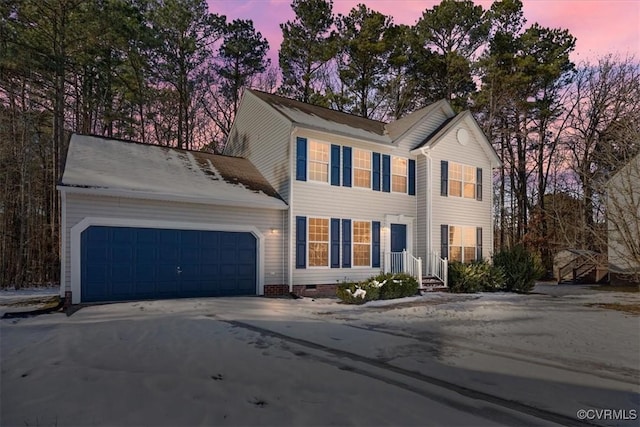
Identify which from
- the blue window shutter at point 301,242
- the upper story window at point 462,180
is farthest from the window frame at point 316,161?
the upper story window at point 462,180

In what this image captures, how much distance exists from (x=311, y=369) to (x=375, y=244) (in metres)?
10.4

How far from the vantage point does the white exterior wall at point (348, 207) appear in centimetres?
1395

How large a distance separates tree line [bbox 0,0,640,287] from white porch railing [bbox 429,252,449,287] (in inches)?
380

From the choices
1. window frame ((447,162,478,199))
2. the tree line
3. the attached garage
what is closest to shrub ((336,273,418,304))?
the attached garage

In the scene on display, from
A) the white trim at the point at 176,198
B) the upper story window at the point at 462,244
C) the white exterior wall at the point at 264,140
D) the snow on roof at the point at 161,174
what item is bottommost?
the upper story window at the point at 462,244

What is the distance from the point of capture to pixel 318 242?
47.0ft

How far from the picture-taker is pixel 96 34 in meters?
19.5

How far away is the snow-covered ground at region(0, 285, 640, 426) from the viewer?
3.86m

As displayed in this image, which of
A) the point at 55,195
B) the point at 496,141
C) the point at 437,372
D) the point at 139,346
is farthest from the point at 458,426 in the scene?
the point at 496,141

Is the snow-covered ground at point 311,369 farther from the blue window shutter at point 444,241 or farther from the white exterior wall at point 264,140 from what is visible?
the blue window shutter at point 444,241

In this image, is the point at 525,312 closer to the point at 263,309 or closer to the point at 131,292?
the point at 263,309

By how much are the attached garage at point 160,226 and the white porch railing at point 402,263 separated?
13.9 feet

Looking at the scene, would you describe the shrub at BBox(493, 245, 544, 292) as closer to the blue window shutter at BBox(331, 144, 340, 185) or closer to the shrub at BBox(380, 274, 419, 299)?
the shrub at BBox(380, 274, 419, 299)

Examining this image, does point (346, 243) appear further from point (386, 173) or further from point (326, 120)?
point (326, 120)
